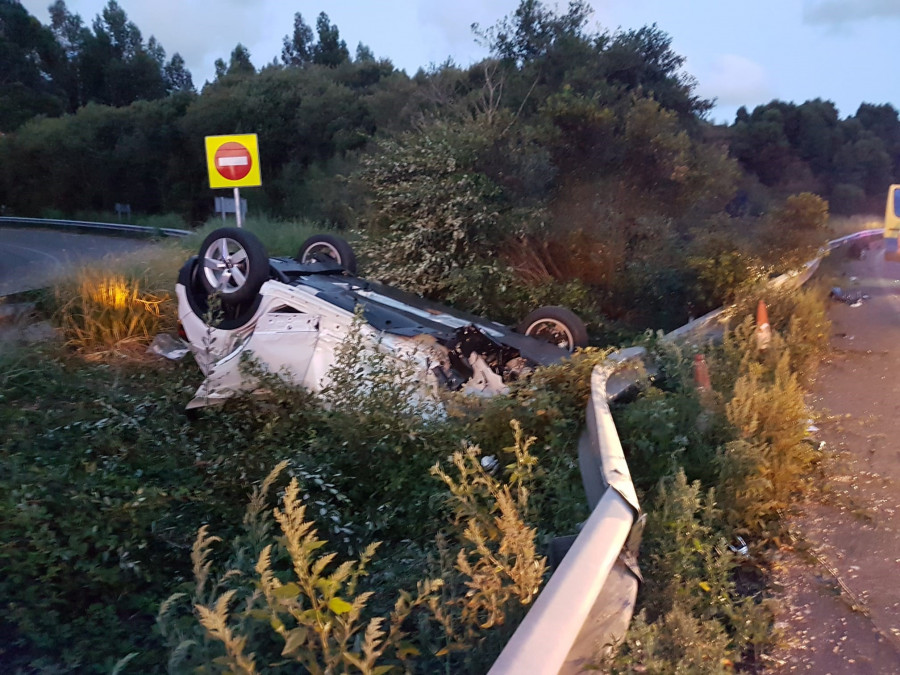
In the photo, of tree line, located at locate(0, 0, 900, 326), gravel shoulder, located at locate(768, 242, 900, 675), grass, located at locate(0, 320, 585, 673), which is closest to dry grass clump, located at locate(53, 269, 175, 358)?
grass, located at locate(0, 320, 585, 673)

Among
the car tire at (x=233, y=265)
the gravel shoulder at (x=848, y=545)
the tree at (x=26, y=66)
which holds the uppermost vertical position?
the tree at (x=26, y=66)

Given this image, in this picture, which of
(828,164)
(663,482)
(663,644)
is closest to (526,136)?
(663,482)

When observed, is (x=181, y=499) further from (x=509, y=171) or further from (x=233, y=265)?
(x=509, y=171)

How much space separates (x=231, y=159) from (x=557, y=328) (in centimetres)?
628

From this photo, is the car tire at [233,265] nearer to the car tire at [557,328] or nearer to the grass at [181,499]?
the grass at [181,499]

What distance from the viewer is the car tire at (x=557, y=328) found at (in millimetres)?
7859

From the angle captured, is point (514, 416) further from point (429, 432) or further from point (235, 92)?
point (235, 92)

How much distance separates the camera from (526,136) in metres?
12.8

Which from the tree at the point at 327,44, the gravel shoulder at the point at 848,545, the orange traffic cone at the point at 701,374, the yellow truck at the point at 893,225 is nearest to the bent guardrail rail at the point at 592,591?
the gravel shoulder at the point at 848,545

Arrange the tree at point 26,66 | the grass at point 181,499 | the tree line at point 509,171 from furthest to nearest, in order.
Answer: the tree at point 26,66 → the tree line at point 509,171 → the grass at point 181,499

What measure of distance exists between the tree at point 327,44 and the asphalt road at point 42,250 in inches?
1213

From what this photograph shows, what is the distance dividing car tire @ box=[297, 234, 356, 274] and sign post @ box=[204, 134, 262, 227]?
2752 millimetres

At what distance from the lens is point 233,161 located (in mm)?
11727

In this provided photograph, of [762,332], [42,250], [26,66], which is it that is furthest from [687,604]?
[26,66]
